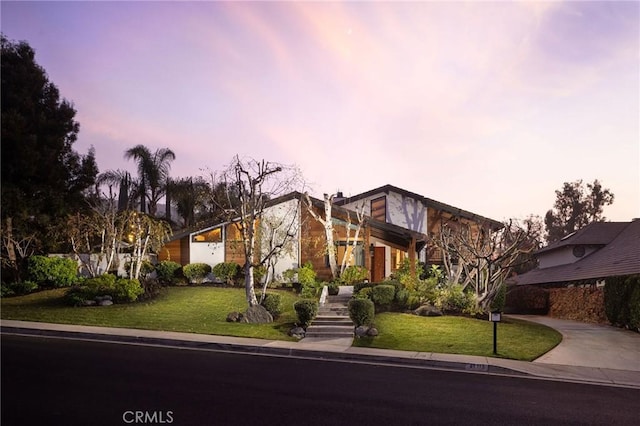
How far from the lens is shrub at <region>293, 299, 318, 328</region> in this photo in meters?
18.4

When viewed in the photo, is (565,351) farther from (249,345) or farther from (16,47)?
(16,47)

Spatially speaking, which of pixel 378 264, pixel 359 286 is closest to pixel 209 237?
pixel 359 286

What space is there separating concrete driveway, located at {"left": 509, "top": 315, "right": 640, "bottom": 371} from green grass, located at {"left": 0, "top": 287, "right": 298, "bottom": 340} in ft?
28.2

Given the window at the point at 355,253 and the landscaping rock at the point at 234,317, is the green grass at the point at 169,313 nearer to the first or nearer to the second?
the landscaping rock at the point at 234,317

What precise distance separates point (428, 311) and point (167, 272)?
15384 mm

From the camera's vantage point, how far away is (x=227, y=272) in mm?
28234

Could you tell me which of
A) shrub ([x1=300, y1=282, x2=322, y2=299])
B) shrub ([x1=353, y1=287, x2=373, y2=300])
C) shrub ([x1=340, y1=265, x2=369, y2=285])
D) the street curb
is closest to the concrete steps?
shrub ([x1=353, y1=287, x2=373, y2=300])

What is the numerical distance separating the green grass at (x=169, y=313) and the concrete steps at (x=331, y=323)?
1.01 meters

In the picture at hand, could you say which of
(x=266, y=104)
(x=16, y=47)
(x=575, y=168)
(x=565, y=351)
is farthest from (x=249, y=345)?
(x=575, y=168)

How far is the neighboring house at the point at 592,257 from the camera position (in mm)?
24938

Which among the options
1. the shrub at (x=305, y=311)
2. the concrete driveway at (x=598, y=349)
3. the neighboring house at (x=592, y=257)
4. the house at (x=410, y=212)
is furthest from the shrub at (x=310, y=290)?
the neighboring house at (x=592, y=257)

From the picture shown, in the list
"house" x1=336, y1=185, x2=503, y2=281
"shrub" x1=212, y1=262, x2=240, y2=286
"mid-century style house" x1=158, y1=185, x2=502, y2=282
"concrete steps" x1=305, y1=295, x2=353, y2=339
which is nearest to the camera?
"concrete steps" x1=305, y1=295, x2=353, y2=339

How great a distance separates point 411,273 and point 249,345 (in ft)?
41.3

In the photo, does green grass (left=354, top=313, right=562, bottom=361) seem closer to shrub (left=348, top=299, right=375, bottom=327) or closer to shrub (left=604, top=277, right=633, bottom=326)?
shrub (left=348, top=299, right=375, bottom=327)
